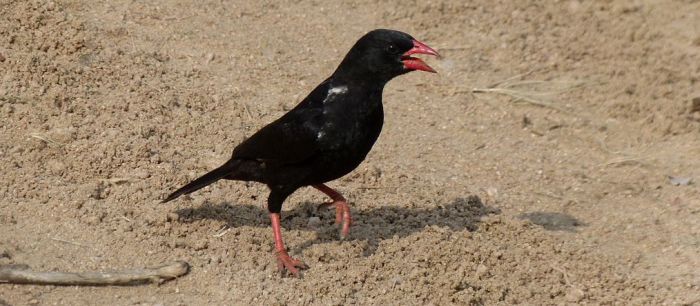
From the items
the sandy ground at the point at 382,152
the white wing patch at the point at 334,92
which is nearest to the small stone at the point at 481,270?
the sandy ground at the point at 382,152

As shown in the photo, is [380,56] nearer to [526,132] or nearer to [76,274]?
[76,274]

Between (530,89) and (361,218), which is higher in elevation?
(361,218)

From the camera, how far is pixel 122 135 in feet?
22.0

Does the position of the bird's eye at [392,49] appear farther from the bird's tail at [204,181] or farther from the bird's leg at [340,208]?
the bird's tail at [204,181]

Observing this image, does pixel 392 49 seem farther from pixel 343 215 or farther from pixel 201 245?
pixel 201 245

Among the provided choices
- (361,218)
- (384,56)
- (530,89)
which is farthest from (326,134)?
(530,89)

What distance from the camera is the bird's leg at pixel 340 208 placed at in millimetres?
6086

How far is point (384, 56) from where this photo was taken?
5.77 m

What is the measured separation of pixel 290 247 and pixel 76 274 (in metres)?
1.32

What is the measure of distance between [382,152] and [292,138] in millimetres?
1848

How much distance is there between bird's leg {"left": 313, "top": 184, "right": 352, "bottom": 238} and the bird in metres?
0.36

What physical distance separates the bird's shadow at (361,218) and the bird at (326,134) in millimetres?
352

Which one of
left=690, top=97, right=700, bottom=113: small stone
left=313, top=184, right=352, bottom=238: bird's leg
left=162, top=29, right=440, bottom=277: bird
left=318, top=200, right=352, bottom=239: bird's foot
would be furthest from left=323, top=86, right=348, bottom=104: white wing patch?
left=690, top=97, right=700, bottom=113: small stone

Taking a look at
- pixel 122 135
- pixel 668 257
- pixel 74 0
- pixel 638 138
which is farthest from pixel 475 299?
pixel 74 0
